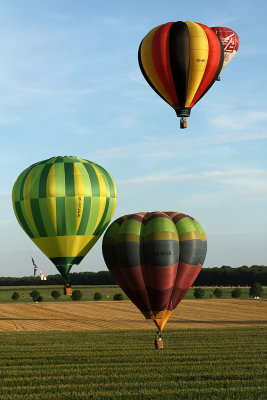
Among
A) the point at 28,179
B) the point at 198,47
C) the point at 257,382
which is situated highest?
the point at 198,47

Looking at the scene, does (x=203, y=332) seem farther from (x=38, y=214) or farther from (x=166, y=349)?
(x=38, y=214)

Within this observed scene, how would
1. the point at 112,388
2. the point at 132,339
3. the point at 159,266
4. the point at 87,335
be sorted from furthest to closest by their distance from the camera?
the point at 87,335 < the point at 132,339 < the point at 159,266 < the point at 112,388

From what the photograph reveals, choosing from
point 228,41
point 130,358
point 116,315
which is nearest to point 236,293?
point 116,315

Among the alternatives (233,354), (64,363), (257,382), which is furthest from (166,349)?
(257,382)

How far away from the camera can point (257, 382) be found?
80.3ft

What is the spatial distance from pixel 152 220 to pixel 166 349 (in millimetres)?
7986

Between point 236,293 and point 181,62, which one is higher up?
point 181,62

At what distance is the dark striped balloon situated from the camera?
30328 mm

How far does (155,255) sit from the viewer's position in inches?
1190

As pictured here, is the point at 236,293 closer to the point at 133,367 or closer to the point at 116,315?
the point at 116,315

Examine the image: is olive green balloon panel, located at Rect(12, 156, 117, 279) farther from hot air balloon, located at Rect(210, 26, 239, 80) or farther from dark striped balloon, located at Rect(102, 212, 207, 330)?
hot air balloon, located at Rect(210, 26, 239, 80)

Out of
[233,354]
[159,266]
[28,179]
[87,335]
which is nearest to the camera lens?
[159,266]

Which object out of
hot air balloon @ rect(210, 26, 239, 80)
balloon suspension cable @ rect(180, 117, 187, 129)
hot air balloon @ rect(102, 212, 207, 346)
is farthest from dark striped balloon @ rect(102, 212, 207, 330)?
hot air balloon @ rect(210, 26, 239, 80)

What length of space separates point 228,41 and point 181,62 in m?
10.2
